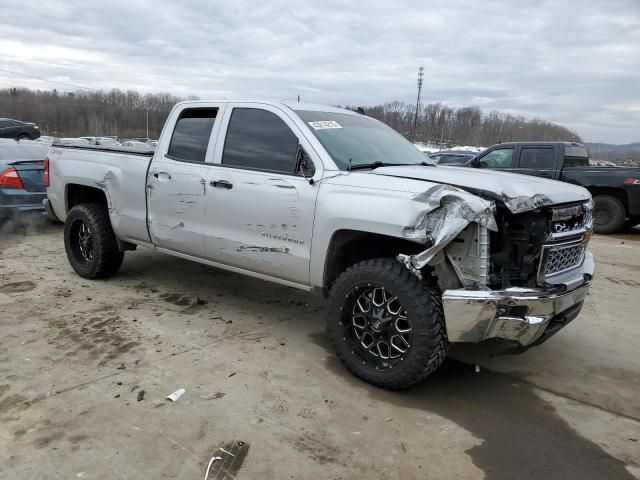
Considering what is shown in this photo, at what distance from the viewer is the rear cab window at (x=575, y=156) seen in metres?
10.6

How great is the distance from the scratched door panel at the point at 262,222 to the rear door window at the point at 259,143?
9 centimetres

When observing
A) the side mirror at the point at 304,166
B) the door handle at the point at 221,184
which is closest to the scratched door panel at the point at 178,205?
the door handle at the point at 221,184

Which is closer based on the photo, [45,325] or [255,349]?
[255,349]

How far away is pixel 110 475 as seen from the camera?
2523 millimetres

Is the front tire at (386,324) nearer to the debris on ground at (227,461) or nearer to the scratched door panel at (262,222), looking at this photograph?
the scratched door panel at (262,222)

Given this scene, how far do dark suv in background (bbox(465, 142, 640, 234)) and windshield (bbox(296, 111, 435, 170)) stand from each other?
6006 millimetres

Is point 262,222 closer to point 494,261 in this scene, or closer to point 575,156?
point 494,261

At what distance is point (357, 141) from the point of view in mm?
4230

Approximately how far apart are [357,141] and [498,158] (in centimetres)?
779

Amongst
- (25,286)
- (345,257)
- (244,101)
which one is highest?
(244,101)

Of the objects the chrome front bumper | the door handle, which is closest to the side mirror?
the door handle

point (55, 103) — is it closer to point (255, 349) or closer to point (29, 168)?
point (29, 168)

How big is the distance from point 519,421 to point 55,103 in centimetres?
8831

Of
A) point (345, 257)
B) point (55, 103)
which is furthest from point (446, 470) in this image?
point (55, 103)
